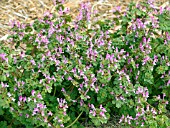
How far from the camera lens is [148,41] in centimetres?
395

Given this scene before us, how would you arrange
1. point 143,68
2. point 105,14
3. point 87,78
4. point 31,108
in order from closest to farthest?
point 31,108 < point 87,78 < point 143,68 < point 105,14

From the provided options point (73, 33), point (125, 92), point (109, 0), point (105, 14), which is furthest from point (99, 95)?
point (109, 0)

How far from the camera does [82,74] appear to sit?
3.66 metres

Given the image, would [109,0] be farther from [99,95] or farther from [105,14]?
[99,95]

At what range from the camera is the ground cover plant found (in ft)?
11.6

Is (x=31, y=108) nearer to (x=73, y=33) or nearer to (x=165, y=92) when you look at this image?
(x=73, y=33)

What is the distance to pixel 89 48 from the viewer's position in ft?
12.6

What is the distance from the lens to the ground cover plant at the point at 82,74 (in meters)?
3.54

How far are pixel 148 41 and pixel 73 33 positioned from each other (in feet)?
2.26

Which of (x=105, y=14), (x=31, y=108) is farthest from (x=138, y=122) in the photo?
(x=105, y=14)

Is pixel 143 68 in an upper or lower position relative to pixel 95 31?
lower

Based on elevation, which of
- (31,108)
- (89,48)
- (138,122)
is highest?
(89,48)

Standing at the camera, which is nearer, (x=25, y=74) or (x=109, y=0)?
(x=25, y=74)

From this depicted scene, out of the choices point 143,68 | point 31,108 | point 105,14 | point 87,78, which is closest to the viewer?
point 31,108
